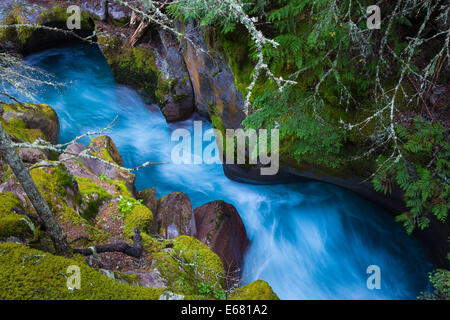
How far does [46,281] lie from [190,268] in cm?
208

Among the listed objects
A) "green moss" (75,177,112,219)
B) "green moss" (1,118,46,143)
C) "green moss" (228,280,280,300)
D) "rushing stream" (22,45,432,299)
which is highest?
"green moss" (1,118,46,143)

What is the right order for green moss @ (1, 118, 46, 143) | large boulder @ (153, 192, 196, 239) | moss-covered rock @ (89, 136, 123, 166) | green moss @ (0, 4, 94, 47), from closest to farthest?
1. large boulder @ (153, 192, 196, 239)
2. green moss @ (1, 118, 46, 143)
3. moss-covered rock @ (89, 136, 123, 166)
4. green moss @ (0, 4, 94, 47)

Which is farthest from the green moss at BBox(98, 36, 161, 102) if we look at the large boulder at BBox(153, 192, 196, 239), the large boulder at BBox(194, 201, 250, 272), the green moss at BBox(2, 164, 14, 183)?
the green moss at BBox(2, 164, 14, 183)

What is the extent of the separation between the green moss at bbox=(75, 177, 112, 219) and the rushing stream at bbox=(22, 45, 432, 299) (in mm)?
3189

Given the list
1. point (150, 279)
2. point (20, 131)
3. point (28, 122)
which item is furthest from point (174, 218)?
point (28, 122)

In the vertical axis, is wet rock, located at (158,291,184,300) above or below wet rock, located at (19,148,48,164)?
below

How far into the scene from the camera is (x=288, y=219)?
7660 mm

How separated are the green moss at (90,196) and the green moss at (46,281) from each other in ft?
7.64

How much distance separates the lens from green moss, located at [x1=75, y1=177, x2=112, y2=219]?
185 inches

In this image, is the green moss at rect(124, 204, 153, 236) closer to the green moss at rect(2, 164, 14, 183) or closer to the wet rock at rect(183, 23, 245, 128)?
the green moss at rect(2, 164, 14, 183)

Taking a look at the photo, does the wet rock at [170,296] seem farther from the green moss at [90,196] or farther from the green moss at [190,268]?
the green moss at [90,196]

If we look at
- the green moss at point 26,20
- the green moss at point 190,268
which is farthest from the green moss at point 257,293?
the green moss at point 26,20

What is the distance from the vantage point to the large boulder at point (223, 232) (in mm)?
5871

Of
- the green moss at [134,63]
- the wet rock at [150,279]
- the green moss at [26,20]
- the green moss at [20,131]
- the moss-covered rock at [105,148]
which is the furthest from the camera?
the green moss at [26,20]
